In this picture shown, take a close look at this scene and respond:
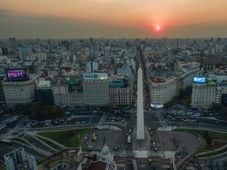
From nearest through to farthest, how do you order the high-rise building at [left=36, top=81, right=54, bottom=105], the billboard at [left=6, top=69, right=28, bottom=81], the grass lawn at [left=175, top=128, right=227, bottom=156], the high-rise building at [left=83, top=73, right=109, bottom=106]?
the grass lawn at [left=175, top=128, right=227, bottom=156] < the high-rise building at [left=83, top=73, right=109, bottom=106] < the billboard at [left=6, top=69, right=28, bottom=81] < the high-rise building at [left=36, top=81, right=54, bottom=105]

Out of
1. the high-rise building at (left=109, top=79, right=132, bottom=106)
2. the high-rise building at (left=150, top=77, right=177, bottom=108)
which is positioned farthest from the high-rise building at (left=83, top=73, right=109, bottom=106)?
the high-rise building at (left=150, top=77, right=177, bottom=108)

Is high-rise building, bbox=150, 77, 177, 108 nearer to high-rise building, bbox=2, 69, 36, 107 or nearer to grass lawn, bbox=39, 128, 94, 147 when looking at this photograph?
grass lawn, bbox=39, 128, 94, 147

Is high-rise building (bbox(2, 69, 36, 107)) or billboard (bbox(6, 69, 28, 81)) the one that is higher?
billboard (bbox(6, 69, 28, 81))

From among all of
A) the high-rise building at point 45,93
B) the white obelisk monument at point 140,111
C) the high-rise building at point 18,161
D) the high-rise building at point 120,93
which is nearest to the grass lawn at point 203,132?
the white obelisk monument at point 140,111

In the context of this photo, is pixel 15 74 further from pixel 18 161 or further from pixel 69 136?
pixel 18 161

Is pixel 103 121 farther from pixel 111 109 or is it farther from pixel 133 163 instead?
pixel 133 163

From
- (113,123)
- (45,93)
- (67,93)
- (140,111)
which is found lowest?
(113,123)

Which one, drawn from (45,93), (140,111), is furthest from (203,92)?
(45,93)
